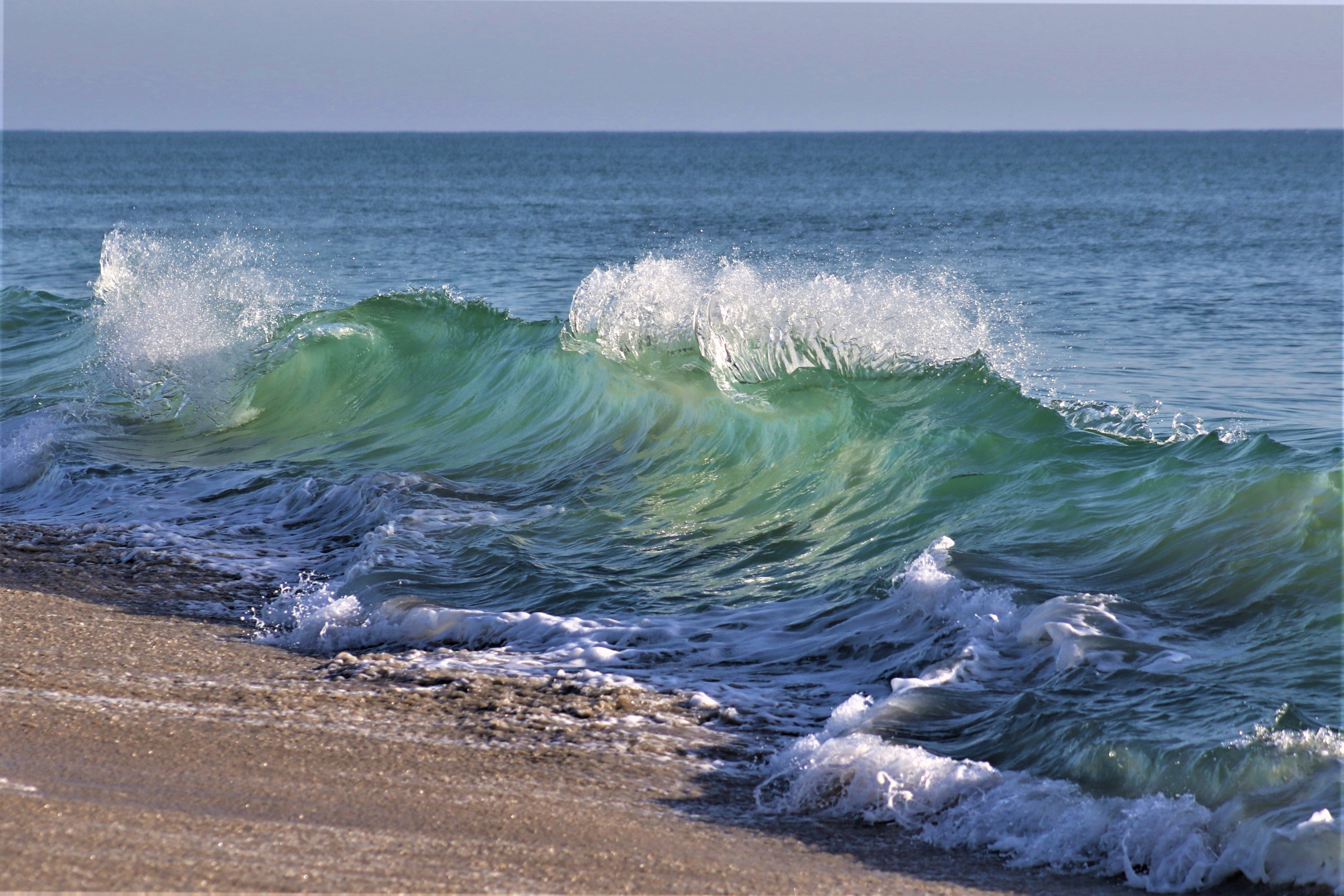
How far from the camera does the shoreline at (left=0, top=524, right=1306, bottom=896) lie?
339cm

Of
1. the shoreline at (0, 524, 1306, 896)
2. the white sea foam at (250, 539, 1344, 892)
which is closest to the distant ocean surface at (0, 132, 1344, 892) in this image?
the white sea foam at (250, 539, 1344, 892)

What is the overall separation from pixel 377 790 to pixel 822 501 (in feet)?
14.4

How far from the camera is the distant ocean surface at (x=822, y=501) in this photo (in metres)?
4.12

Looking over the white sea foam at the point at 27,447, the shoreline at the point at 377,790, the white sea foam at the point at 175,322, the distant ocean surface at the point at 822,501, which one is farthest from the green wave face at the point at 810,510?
the shoreline at the point at 377,790

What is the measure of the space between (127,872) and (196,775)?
0.81 metres

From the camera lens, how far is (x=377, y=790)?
3984mm

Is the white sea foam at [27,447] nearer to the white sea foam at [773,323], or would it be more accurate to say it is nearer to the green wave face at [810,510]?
the green wave face at [810,510]

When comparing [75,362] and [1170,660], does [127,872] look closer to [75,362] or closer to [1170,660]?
[1170,660]

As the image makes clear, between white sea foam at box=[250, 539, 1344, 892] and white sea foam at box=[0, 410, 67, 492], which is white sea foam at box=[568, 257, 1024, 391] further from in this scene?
white sea foam at box=[0, 410, 67, 492]

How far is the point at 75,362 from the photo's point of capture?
44.8 feet

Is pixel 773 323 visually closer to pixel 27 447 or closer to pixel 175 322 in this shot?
pixel 27 447

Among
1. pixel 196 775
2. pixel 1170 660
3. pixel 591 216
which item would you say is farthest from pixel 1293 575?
pixel 591 216

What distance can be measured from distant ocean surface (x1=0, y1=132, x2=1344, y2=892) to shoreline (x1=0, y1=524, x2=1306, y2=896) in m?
0.28

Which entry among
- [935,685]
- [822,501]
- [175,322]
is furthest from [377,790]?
[175,322]
